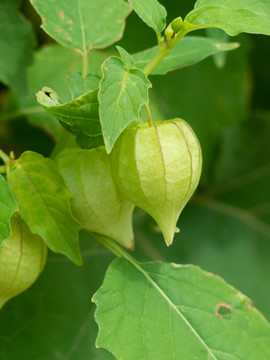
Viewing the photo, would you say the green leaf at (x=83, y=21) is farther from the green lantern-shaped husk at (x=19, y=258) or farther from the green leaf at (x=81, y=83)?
the green lantern-shaped husk at (x=19, y=258)

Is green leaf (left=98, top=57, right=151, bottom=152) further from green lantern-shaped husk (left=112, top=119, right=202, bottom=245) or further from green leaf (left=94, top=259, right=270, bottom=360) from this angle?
green leaf (left=94, top=259, right=270, bottom=360)

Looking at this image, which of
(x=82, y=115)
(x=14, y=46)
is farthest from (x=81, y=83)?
(x=14, y=46)

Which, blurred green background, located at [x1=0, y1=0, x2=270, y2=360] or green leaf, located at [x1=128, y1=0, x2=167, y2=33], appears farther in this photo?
blurred green background, located at [x1=0, y1=0, x2=270, y2=360]

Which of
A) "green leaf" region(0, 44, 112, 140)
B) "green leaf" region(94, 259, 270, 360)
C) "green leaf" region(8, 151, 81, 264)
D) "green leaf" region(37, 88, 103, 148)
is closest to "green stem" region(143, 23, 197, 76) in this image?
"green leaf" region(37, 88, 103, 148)

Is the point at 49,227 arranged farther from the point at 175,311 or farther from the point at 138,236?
the point at 138,236

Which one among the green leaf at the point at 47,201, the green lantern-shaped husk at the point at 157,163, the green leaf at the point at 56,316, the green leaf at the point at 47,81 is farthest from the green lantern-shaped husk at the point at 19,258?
the green leaf at the point at 47,81

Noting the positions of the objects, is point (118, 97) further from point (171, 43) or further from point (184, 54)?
point (184, 54)
